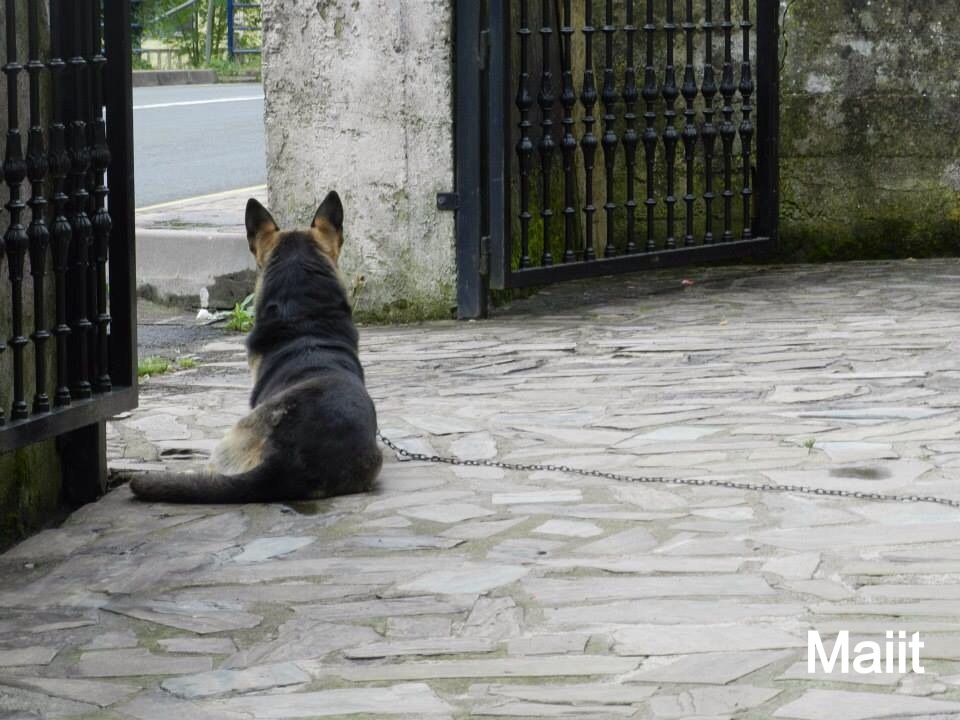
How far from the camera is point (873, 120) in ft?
35.1

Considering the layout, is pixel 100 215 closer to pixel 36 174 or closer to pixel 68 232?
pixel 68 232

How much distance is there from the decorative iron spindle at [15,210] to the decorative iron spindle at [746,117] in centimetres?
585

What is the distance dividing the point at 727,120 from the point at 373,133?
2268 millimetres

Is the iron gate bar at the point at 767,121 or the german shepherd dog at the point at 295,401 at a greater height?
the iron gate bar at the point at 767,121

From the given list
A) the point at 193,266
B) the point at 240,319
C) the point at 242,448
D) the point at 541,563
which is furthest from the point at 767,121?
the point at 541,563

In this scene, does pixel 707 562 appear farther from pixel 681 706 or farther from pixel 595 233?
pixel 595 233

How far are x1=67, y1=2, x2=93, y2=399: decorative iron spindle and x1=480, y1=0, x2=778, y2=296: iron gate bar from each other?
3959 millimetres

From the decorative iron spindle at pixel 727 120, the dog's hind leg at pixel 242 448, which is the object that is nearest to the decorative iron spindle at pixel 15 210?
the dog's hind leg at pixel 242 448

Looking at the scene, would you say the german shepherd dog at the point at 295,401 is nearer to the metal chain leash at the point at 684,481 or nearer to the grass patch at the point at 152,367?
the metal chain leash at the point at 684,481

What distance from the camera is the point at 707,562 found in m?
4.52

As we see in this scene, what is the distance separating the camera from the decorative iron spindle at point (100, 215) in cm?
527

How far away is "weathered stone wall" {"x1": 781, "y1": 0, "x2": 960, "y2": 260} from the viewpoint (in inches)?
418

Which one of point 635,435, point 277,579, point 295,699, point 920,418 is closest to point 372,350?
point 635,435

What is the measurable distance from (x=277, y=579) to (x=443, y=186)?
186 inches
